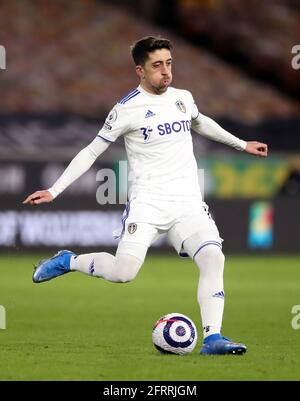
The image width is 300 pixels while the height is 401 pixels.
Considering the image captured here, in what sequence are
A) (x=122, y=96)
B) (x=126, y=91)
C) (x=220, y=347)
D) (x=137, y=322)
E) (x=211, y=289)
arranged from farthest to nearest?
1. (x=122, y=96)
2. (x=126, y=91)
3. (x=137, y=322)
4. (x=211, y=289)
5. (x=220, y=347)

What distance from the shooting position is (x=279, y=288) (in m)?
16.0

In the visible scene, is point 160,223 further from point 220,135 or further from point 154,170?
point 220,135

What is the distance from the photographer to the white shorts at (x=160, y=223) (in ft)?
29.5

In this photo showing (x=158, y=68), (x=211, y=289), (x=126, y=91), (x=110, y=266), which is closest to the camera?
(x=211, y=289)

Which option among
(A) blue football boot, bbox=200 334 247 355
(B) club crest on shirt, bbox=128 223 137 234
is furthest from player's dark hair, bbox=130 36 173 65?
(A) blue football boot, bbox=200 334 247 355

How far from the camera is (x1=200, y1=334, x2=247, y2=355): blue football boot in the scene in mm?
8656

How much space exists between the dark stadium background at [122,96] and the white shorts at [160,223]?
1033 cm

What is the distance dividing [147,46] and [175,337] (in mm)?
2181

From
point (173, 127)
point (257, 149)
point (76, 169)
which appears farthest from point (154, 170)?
point (257, 149)

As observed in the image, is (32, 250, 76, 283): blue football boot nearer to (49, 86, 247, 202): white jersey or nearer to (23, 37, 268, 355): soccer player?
(23, 37, 268, 355): soccer player

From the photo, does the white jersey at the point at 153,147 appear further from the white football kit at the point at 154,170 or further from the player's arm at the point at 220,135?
the player's arm at the point at 220,135

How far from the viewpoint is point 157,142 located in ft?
29.9

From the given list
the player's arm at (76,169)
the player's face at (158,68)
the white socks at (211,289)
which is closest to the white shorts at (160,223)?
the white socks at (211,289)
